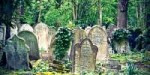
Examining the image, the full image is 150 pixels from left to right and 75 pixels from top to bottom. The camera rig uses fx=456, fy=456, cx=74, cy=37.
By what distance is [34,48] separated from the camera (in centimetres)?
1766

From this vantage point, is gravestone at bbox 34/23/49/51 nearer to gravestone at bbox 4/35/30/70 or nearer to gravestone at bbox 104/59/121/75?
gravestone at bbox 104/59/121/75

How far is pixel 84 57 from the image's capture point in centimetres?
1552

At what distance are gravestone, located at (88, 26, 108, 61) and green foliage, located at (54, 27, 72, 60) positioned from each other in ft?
4.60

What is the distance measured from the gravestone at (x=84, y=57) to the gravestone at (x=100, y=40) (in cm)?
339

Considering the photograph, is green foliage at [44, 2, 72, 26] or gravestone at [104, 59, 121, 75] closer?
gravestone at [104, 59, 121, 75]

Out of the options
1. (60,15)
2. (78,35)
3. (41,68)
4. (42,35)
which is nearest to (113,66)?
(78,35)

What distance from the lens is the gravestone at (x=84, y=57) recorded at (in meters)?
15.3

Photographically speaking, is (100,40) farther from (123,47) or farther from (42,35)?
(42,35)

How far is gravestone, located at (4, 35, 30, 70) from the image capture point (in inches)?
593

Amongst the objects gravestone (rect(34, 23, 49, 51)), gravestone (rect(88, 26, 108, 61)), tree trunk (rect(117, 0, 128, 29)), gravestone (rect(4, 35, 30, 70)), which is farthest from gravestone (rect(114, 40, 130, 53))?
gravestone (rect(4, 35, 30, 70))

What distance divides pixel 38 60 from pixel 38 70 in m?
1.93

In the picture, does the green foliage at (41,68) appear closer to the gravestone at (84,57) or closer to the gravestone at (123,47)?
the gravestone at (84,57)

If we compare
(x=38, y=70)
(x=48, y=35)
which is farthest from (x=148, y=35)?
(x=38, y=70)

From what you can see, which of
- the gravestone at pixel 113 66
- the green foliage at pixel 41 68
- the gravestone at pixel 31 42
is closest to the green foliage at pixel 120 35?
the gravestone at pixel 113 66
